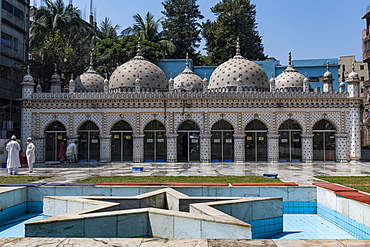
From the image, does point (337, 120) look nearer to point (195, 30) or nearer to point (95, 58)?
point (95, 58)

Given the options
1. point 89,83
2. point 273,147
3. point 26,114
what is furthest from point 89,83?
point 273,147

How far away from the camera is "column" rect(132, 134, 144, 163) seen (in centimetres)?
2338

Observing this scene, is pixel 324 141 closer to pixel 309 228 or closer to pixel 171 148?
pixel 171 148

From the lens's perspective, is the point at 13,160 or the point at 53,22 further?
the point at 53,22

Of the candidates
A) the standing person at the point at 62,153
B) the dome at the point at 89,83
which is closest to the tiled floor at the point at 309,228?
the standing person at the point at 62,153

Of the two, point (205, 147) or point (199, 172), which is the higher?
point (205, 147)

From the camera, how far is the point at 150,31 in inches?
1788

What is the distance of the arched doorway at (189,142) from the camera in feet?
77.9

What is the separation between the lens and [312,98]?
2356 cm

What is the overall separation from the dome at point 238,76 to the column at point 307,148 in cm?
520

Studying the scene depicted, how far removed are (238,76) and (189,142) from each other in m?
6.37

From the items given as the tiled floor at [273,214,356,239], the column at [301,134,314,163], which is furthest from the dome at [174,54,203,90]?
the tiled floor at [273,214,356,239]

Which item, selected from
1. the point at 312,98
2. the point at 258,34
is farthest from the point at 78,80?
the point at 258,34

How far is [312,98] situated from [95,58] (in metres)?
24.0
